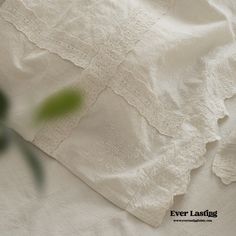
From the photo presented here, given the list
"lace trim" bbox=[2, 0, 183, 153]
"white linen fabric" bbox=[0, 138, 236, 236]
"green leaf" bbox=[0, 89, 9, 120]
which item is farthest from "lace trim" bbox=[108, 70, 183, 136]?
"green leaf" bbox=[0, 89, 9, 120]

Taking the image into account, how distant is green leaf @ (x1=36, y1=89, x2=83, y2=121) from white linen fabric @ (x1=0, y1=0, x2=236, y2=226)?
14mm

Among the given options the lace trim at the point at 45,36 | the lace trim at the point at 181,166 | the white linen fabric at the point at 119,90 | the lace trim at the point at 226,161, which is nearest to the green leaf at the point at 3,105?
the white linen fabric at the point at 119,90

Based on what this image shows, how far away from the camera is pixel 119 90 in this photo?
0.76 metres

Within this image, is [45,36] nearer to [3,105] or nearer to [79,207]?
[3,105]

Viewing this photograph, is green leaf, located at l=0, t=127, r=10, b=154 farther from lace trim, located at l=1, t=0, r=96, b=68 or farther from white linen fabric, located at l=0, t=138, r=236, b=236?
lace trim, located at l=1, t=0, r=96, b=68

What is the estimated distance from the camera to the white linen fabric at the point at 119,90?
0.75 metres

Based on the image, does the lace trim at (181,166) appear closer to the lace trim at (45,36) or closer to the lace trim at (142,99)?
the lace trim at (142,99)

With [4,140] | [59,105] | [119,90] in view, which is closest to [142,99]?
[119,90]

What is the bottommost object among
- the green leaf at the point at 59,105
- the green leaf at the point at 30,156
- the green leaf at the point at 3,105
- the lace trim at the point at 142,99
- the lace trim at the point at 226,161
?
the green leaf at the point at 30,156

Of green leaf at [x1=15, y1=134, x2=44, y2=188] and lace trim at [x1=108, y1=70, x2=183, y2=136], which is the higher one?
lace trim at [x1=108, y1=70, x2=183, y2=136]

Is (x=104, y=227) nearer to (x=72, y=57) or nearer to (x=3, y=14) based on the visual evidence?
(x=72, y=57)

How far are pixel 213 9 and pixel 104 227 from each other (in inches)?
18.9

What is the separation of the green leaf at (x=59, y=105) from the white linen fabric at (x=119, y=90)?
0.01 meters

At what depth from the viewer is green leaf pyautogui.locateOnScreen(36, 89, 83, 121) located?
774 millimetres
